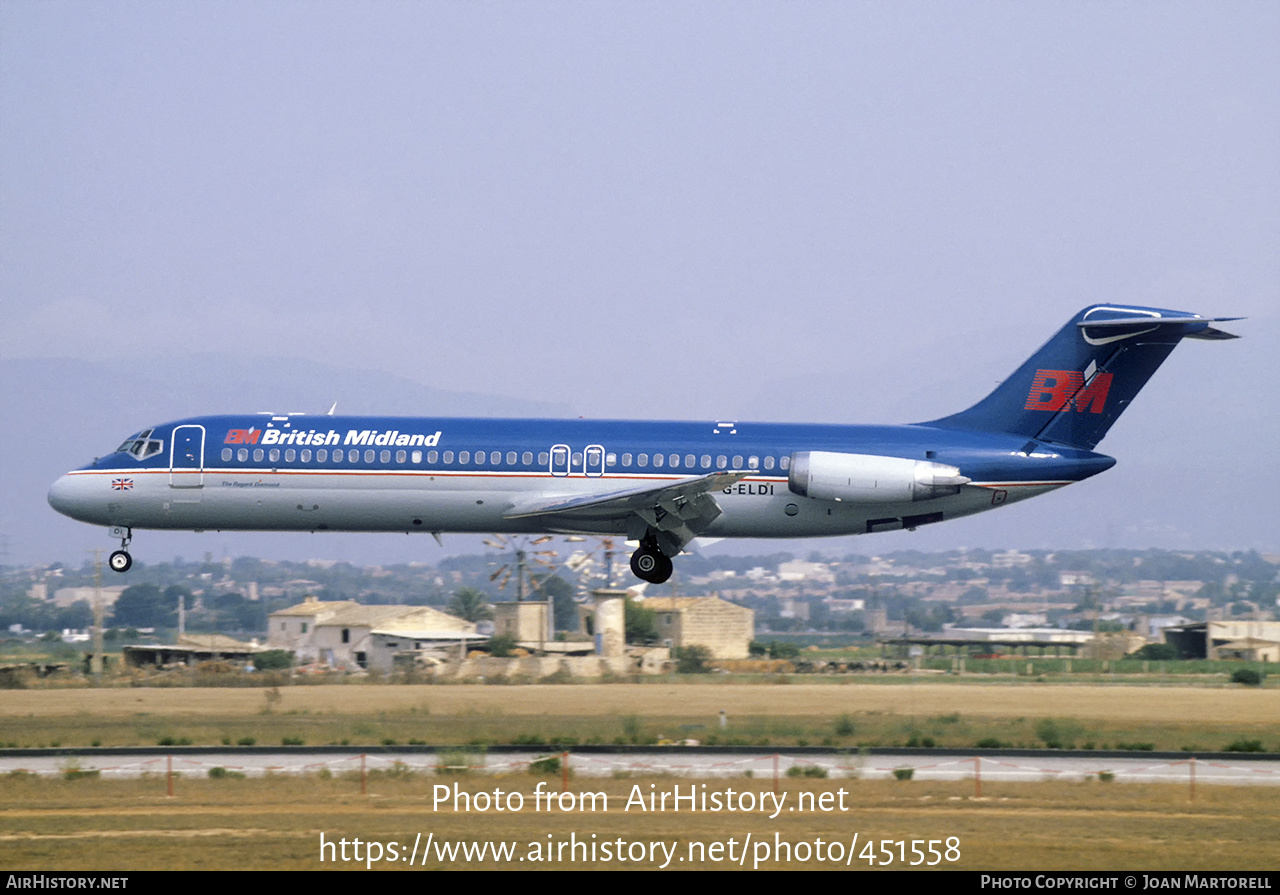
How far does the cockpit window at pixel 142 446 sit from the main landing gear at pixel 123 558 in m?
1.80

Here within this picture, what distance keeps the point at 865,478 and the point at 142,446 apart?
15521 millimetres

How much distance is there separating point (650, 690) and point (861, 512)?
7.39 meters

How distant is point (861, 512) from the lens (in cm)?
3136

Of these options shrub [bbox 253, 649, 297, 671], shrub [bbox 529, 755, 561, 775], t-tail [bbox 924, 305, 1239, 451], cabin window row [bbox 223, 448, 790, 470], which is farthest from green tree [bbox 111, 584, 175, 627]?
shrub [bbox 529, 755, 561, 775]

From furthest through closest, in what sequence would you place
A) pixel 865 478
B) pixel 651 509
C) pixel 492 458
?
1. pixel 492 458
2. pixel 865 478
3. pixel 651 509

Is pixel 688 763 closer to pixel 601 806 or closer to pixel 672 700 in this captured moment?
pixel 601 806

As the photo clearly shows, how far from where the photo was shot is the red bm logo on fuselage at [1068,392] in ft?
107

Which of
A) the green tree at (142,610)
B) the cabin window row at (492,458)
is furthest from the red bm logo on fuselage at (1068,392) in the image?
the green tree at (142,610)

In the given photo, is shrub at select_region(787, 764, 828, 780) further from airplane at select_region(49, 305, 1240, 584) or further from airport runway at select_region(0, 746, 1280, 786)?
airplane at select_region(49, 305, 1240, 584)

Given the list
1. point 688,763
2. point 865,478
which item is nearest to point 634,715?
point 688,763

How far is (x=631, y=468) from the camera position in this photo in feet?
102

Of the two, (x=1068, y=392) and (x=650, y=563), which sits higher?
(x=1068, y=392)

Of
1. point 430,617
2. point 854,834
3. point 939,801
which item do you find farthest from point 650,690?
point 430,617

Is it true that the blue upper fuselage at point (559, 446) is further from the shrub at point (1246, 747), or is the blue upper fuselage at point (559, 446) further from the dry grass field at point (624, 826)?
the dry grass field at point (624, 826)
